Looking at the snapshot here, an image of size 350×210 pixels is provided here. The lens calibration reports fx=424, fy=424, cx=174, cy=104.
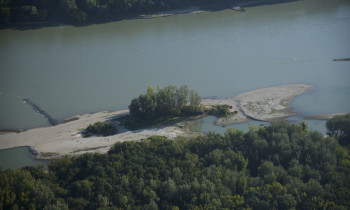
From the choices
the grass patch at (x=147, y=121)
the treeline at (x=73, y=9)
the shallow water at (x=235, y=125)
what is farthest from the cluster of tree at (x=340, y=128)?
the treeline at (x=73, y=9)

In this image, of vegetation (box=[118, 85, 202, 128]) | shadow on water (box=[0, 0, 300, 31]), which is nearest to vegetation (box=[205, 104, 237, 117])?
vegetation (box=[118, 85, 202, 128])

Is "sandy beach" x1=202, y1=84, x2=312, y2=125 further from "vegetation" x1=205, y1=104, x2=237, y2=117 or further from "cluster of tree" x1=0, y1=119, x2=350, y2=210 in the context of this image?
"cluster of tree" x1=0, y1=119, x2=350, y2=210

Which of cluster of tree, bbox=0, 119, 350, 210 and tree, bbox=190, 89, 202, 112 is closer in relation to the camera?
cluster of tree, bbox=0, 119, 350, 210

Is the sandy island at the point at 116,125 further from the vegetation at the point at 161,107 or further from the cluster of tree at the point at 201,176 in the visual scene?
the cluster of tree at the point at 201,176

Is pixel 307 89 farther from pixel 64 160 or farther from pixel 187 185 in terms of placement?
A: pixel 64 160

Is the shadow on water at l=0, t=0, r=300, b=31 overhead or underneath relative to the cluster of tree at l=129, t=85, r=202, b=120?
overhead

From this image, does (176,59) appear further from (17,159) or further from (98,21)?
(17,159)
